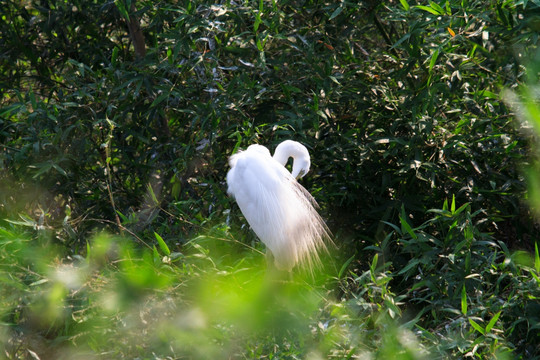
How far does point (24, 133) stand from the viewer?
2.85 meters

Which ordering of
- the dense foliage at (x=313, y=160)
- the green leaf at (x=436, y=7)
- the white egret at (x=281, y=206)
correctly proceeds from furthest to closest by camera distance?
the white egret at (x=281, y=206) → the green leaf at (x=436, y=7) → the dense foliage at (x=313, y=160)

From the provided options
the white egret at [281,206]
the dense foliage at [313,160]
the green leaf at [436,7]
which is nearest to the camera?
the dense foliage at [313,160]

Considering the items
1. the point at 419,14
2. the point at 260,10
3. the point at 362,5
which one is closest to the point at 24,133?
the point at 260,10

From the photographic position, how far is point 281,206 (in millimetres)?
2420

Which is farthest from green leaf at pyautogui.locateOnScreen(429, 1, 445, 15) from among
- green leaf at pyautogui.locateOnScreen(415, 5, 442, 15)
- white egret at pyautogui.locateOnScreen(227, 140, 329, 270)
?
white egret at pyautogui.locateOnScreen(227, 140, 329, 270)

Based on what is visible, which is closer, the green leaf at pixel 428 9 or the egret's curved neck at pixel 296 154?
the green leaf at pixel 428 9

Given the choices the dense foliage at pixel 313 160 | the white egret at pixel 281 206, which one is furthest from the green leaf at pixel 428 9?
the white egret at pixel 281 206

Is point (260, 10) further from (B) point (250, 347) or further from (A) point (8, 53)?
(A) point (8, 53)

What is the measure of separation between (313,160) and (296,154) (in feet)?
1.17

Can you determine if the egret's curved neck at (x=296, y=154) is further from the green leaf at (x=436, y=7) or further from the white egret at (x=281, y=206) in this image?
the green leaf at (x=436, y=7)

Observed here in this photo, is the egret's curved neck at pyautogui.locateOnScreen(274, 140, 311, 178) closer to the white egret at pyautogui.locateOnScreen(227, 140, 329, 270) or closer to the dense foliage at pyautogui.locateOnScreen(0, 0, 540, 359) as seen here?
the white egret at pyautogui.locateOnScreen(227, 140, 329, 270)

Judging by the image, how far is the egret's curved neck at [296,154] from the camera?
241cm

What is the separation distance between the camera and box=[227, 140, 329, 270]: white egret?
7.87ft

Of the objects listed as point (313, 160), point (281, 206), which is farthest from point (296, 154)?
point (313, 160)
